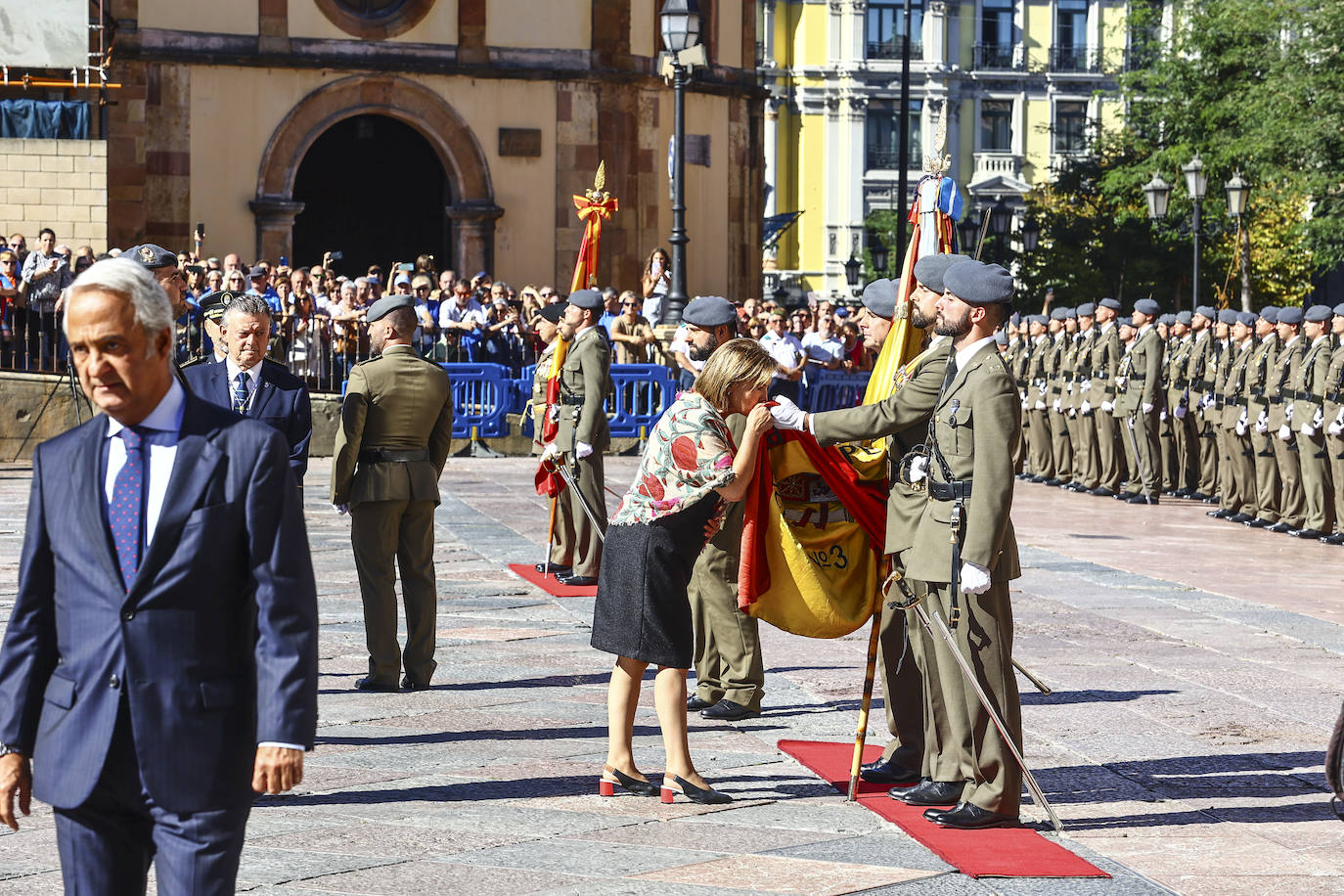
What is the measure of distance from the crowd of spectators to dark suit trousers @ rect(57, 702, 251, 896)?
14.7 metres

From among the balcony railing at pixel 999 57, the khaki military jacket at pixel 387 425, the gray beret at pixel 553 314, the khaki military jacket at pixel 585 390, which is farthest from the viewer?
the balcony railing at pixel 999 57

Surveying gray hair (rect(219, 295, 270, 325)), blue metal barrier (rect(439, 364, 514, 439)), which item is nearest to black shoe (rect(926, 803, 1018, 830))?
gray hair (rect(219, 295, 270, 325))

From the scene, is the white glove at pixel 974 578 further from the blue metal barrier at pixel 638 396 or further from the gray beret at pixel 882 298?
the blue metal barrier at pixel 638 396

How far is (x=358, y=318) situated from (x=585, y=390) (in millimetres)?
9734

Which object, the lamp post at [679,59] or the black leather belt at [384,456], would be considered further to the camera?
the lamp post at [679,59]

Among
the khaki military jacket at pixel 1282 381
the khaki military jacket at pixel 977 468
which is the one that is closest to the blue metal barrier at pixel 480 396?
the khaki military jacket at pixel 1282 381

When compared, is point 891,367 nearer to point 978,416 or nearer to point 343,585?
point 978,416

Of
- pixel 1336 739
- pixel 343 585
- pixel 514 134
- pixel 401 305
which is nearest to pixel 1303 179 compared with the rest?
pixel 514 134

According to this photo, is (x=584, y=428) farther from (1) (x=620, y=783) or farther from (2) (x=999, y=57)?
(2) (x=999, y=57)

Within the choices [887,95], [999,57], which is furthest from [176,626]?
[999,57]

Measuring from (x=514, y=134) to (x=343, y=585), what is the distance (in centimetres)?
1768

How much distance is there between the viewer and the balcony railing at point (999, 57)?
261 ft

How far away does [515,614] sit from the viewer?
11414 millimetres

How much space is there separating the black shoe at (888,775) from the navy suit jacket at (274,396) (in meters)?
2.60
